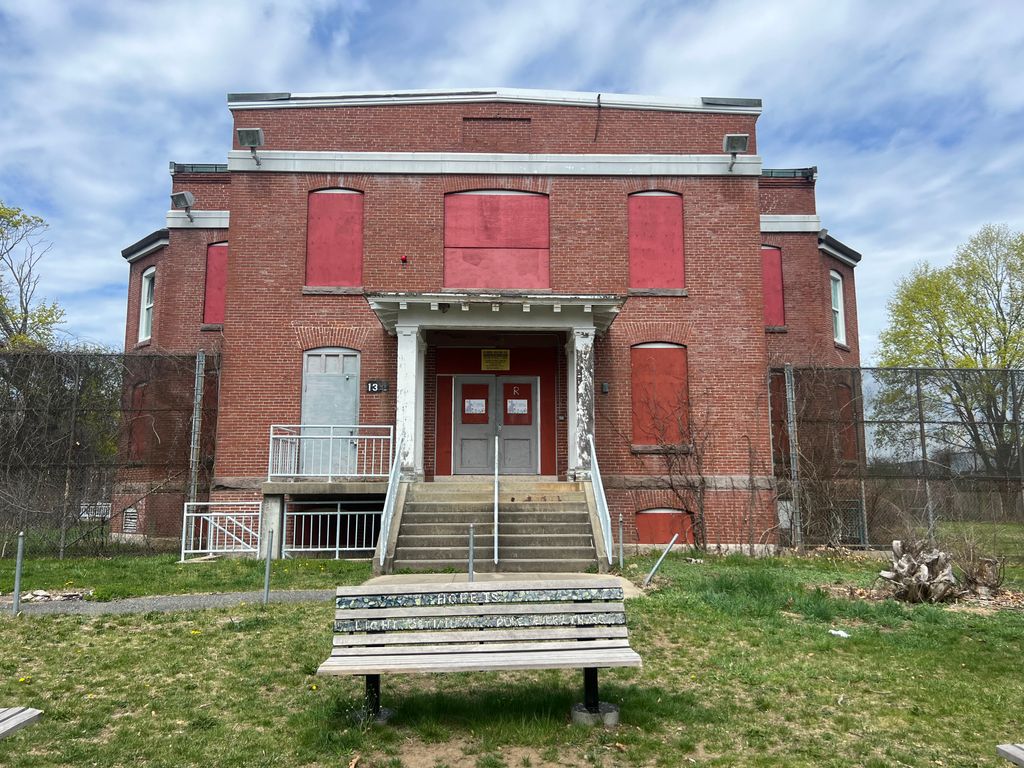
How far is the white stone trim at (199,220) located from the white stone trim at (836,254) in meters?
15.8

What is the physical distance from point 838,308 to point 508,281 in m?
10.8

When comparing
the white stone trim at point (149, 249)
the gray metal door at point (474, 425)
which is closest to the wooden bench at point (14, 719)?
the gray metal door at point (474, 425)

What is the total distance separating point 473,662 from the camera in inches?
189

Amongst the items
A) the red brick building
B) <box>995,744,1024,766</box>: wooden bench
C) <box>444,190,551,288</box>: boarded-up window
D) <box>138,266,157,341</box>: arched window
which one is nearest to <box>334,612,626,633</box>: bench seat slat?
<box>995,744,1024,766</box>: wooden bench

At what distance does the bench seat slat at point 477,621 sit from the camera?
5004mm

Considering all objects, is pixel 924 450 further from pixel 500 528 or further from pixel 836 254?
pixel 500 528

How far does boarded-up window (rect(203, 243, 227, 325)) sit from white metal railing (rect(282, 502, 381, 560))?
7.15 m

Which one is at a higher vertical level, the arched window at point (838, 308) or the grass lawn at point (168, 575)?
the arched window at point (838, 308)

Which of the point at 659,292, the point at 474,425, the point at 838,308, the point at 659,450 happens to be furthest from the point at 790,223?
the point at 474,425

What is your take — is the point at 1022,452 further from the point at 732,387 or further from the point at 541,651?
the point at 541,651

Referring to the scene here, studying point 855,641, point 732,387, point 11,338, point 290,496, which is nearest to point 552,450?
point 732,387

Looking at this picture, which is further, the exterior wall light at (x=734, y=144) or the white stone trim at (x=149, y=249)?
the white stone trim at (x=149, y=249)

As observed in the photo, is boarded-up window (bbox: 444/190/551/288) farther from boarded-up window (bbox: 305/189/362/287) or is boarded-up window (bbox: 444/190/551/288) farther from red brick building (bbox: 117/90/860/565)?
boarded-up window (bbox: 305/189/362/287)

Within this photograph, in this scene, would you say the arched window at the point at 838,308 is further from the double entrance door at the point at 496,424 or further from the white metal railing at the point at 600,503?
the white metal railing at the point at 600,503
